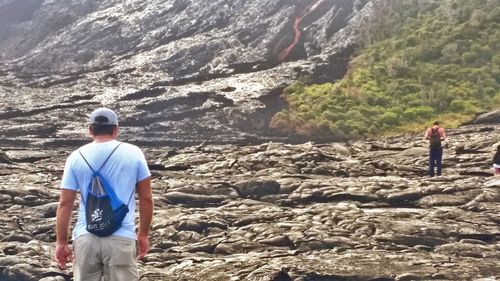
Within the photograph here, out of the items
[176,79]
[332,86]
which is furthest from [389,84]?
[176,79]

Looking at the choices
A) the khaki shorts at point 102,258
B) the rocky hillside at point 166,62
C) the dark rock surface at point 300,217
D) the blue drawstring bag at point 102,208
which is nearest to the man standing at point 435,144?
A: the dark rock surface at point 300,217

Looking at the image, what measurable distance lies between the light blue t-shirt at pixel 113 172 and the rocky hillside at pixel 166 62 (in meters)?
29.2

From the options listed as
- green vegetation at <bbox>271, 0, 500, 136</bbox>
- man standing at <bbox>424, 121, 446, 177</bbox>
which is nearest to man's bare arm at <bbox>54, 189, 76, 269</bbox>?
man standing at <bbox>424, 121, 446, 177</bbox>

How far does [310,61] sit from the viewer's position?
167ft

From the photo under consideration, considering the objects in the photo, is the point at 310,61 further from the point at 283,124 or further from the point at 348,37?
the point at 283,124

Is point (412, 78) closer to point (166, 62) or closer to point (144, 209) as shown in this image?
point (166, 62)

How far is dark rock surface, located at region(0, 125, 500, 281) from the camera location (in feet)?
50.4

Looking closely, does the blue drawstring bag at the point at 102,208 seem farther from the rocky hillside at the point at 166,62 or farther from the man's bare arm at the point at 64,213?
the rocky hillside at the point at 166,62

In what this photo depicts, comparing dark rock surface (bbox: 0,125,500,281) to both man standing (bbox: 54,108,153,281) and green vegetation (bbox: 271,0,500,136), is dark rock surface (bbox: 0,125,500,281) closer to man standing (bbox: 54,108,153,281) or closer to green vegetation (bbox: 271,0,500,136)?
man standing (bbox: 54,108,153,281)

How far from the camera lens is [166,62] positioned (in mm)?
53812

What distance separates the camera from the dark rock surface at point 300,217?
50.4ft

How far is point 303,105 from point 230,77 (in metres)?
9.28

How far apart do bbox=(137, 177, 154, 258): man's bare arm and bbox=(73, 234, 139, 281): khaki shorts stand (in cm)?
38

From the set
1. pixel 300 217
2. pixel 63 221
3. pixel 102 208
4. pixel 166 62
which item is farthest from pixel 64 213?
pixel 166 62
